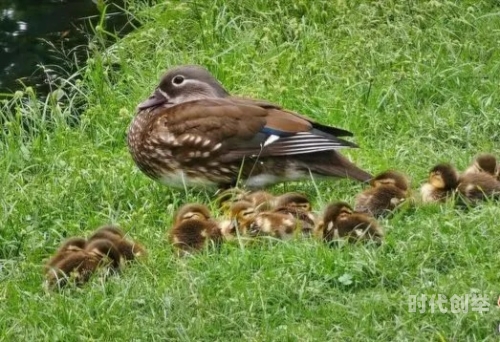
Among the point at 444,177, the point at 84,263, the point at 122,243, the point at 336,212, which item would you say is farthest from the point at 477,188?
the point at 84,263

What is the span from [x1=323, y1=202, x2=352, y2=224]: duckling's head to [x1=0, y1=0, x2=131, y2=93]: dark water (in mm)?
4230

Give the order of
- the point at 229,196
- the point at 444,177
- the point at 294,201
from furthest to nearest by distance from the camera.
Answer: the point at 229,196 < the point at 294,201 < the point at 444,177

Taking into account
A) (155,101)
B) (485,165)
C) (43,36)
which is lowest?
(43,36)

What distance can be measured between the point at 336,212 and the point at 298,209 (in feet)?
1.18

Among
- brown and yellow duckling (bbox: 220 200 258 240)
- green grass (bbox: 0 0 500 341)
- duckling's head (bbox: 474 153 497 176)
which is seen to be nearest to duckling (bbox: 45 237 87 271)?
green grass (bbox: 0 0 500 341)

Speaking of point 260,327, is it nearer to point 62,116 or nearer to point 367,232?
point 367,232

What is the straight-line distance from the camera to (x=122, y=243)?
251 inches

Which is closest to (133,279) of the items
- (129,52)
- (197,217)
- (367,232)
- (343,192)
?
(197,217)

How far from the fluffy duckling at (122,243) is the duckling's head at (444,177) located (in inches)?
55.3

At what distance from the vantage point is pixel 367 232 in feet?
20.0

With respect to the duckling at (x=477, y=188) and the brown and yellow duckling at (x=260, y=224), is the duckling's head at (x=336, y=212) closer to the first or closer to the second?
the brown and yellow duckling at (x=260, y=224)

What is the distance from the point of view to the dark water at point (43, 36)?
10305 mm

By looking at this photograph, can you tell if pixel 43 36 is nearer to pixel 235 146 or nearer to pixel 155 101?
pixel 155 101

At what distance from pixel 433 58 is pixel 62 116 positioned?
2.32 meters
